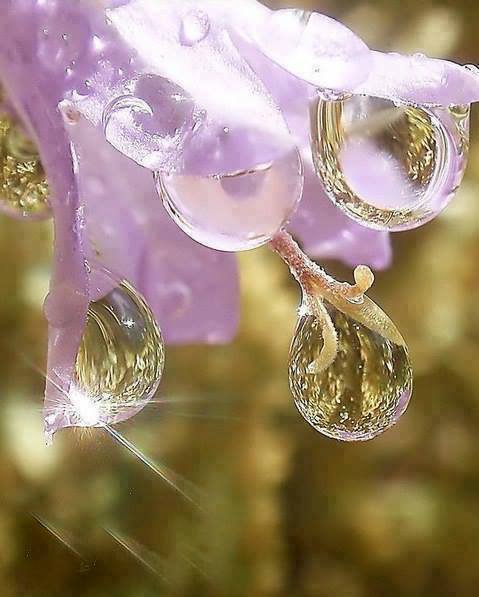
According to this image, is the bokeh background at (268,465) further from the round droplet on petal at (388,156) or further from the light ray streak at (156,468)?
the round droplet on petal at (388,156)

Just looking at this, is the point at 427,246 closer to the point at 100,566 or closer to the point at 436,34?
the point at 436,34

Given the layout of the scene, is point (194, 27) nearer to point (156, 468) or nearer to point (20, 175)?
point (20, 175)

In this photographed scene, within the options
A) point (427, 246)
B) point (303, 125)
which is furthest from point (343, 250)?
point (427, 246)

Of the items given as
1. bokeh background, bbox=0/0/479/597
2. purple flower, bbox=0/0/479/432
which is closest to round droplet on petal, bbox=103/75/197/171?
purple flower, bbox=0/0/479/432

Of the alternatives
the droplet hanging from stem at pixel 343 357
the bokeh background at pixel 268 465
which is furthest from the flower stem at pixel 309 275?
the bokeh background at pixel 268 465

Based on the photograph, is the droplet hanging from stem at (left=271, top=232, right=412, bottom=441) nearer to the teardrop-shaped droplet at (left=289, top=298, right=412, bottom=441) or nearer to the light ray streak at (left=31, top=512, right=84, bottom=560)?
the teardrop-shaped droplet at (left=289, top=298, right=412, bottom=441)

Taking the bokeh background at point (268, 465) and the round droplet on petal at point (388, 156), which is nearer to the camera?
the round droplet on petal at point (388, 156)
